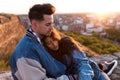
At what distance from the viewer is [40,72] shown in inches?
125

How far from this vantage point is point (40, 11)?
3.26m

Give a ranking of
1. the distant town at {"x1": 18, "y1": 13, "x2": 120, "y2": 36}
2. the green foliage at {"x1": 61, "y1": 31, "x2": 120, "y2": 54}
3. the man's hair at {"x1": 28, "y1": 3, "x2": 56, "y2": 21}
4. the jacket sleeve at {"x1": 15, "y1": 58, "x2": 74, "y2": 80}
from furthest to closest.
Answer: the distant town at {"x1": 18, "y1": 13, "x2": 120, "y2": 36}, the green foliage at {"x1": 61, "y1": 31, "x2": 120, "y2": 54}, the man's hair at {"x1": 28, "y1": 3, "x2": 56, "y2": 21}, the jacket sleeve at {"x1": 15, "y1": 58, "x2": 74, "y2": 80}

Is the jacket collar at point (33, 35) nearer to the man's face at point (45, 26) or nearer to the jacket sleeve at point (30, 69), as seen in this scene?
the man's face at point (45, 26)

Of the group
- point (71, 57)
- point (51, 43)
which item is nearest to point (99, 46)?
point (71, 57)

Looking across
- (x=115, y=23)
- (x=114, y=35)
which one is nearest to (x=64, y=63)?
(x=114, y=35)

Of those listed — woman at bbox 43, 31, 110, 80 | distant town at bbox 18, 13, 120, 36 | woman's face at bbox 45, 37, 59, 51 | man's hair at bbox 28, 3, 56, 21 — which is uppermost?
man's hair at bbox 28, 3, 56, 21

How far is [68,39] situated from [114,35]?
2406 centimetres

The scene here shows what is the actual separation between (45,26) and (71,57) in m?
0.50

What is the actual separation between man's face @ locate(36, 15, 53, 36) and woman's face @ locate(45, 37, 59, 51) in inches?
3.8

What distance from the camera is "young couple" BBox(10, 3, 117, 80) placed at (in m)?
3.14

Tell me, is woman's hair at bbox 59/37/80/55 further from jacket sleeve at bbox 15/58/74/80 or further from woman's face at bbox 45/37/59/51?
jacket sleeve at bbox 15/58/74/80

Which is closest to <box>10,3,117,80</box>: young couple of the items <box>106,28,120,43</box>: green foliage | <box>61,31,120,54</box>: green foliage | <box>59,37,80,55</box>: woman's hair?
<box>59,37,80,55</box>: woman's hair

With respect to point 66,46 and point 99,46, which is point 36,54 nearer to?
point 66,46

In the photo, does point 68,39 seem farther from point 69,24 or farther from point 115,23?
point 115,23
